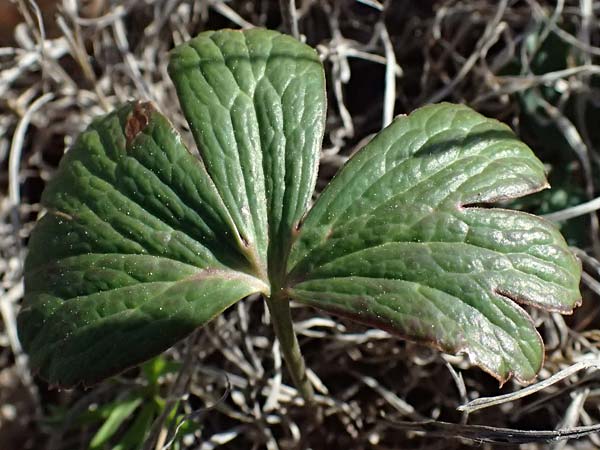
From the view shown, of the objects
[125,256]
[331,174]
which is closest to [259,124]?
[125,256]

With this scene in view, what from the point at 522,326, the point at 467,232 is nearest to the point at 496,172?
the point at 467,232

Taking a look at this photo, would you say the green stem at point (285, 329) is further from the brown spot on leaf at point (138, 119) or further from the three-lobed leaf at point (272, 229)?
the brown spot on leaf at point (138, 119)

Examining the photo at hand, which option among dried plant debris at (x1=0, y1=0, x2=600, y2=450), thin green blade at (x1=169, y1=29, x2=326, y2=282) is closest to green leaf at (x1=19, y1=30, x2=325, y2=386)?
thin green blade at (x1=169, y1=29, x2=326, y2=282)

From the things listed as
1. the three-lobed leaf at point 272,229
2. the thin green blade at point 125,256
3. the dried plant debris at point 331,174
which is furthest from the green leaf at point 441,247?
the dried plant debris at point 331,174

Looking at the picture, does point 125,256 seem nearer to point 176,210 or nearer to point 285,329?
point 176,210

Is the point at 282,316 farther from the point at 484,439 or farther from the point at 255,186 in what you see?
the point at 484,439

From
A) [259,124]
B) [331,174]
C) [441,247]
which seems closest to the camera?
[441,247]
